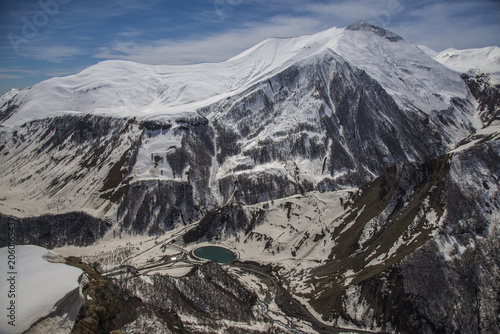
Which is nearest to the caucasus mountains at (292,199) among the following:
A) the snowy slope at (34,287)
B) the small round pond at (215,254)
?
the small round pond at (215,254)

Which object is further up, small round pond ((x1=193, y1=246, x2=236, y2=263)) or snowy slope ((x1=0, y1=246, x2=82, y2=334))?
snowy slope ((x1=0, y1=246, x2=82, y2=334))

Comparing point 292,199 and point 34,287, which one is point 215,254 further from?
point 34,287

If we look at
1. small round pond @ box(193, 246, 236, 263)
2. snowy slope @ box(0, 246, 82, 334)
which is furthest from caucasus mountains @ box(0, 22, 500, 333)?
snowy slope @ box(0, 246, 82, 334)

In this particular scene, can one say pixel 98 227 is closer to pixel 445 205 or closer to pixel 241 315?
pixel 241 315

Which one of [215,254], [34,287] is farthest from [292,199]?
[34,287]

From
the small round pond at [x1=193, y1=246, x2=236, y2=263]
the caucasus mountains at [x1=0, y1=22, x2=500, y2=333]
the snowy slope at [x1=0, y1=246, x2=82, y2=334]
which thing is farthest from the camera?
the small round pond at [x1=193, y1=246, x2=236, y2=263]

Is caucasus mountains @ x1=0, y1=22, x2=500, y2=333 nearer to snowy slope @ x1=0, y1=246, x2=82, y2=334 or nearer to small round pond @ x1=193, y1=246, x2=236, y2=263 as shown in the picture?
small round pond @ x1=193, y1=246, x2=236, y2=263
